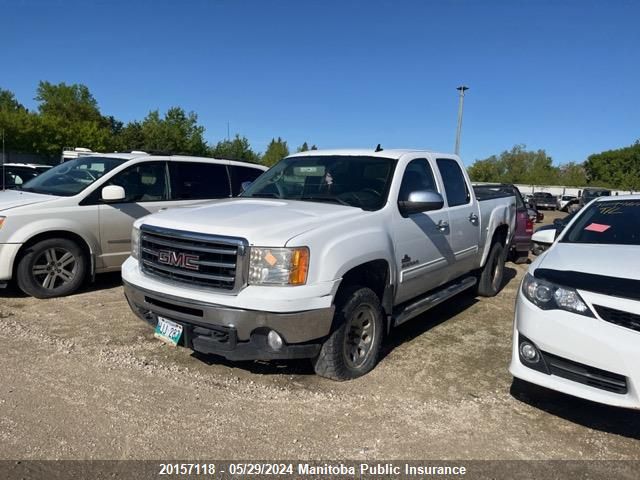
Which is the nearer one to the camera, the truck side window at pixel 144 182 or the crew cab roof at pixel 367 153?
the crew cab roof at pixel 367 153

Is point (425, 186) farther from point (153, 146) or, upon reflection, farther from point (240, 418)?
point (153, 146)

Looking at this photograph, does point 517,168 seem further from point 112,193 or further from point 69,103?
point 112,193

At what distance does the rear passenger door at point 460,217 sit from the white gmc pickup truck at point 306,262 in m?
0.15

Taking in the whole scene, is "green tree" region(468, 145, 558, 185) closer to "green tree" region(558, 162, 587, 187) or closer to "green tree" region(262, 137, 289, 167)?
"green tree" region(558, 162, 587, 187)

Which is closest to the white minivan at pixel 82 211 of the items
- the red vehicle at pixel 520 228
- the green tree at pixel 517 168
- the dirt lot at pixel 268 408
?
the dirt lot at pixel 268 408

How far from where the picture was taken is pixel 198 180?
24.6 feet

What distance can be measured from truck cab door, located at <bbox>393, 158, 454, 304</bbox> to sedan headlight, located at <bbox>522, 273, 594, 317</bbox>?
1172 millimetres

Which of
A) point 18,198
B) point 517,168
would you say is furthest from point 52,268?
point 517,168

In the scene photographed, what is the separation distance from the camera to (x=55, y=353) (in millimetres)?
4379

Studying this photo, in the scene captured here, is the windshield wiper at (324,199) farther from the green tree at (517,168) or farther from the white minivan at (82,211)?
the green tree at (517,168)

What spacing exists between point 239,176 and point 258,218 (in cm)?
441

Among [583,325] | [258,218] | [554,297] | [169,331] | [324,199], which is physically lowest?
[169,331]

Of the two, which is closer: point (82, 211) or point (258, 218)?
point (258, 218)

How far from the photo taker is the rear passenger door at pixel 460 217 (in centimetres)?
550
